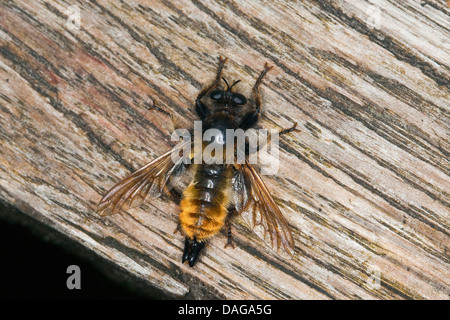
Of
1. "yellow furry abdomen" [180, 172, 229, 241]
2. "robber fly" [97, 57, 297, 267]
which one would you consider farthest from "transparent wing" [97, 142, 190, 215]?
"yellow furry abdomen" [180, 172, 229, 241]

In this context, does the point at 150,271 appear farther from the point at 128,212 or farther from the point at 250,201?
the point at 250,201

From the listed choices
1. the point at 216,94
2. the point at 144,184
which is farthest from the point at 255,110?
the point at 144,184

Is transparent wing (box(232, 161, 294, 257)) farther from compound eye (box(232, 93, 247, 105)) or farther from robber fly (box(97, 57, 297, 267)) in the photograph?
compound eye (box(232, 93, 247, 105))

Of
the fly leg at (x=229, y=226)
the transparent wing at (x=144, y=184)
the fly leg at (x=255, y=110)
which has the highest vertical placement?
the fly leg at (x=255, y=110)

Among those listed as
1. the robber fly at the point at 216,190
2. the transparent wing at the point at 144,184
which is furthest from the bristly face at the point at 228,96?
the transparent wing at the point at 144,184

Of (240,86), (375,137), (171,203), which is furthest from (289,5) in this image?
(171,203)

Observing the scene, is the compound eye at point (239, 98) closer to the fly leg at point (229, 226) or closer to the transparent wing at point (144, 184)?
the transparent wing at point (144, 184)

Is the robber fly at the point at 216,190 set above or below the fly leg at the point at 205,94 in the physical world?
below
